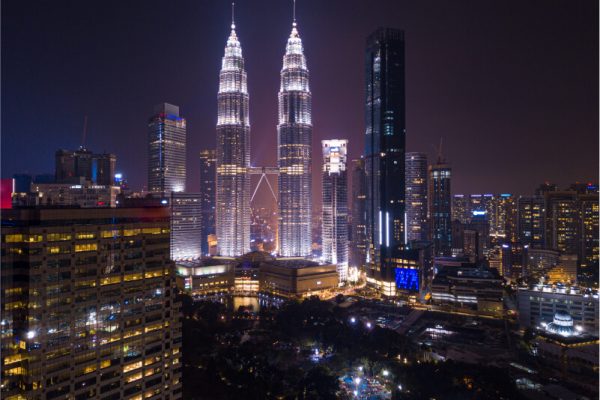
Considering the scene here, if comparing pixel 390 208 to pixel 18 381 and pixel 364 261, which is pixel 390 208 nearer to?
pixel 364 261

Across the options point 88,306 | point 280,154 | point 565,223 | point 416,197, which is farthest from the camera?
point 416,197

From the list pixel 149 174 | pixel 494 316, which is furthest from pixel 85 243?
pixel 149 174

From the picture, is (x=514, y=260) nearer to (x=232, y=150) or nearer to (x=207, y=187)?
(x=232, y=150)

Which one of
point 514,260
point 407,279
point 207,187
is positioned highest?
point 207,187

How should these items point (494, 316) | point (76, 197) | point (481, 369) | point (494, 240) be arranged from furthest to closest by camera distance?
point (494, 240), point (76, 197), point (494, 316), point (481, 369)

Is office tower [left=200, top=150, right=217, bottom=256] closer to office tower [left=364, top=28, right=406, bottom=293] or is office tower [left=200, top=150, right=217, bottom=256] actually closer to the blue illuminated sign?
office tower [left=364, top=28, right=406, bottom=293]

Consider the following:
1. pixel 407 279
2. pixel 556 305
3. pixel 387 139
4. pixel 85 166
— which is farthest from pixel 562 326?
pixel 85 166

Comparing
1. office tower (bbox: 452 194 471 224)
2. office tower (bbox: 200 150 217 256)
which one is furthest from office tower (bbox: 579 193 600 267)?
office tower (bbox: 200 150 217 256)
